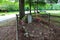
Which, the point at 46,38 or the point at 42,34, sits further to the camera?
the point at 42,34

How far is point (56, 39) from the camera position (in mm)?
6070

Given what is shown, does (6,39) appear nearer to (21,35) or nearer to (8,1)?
(21,35)

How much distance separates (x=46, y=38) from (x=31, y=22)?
8.56ft

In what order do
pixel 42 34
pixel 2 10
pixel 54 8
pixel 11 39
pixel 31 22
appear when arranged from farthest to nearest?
1. pixel 54 8
2. pixel 2 10
3. pixel 31 22
4. pixel 42 34
5. pixel 11 39

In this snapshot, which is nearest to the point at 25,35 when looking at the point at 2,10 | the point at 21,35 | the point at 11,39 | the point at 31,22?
the point at 21,35

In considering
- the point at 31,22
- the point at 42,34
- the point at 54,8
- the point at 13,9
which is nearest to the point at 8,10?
the point at 13,9

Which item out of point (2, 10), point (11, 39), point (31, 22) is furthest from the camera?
point (2, 10)

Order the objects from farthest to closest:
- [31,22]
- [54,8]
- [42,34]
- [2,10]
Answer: [54,8] → [2,10] → [31,22] → [42,34]

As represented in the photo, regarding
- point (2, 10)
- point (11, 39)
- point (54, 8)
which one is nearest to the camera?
point (11, 39)

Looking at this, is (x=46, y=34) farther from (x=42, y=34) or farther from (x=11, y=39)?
(x=11, y=39)

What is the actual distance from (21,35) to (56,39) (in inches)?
53.0

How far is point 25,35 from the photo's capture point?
5938 millimetres

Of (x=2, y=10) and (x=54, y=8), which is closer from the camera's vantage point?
(x=2, y=10)

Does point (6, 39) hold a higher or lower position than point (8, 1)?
lower
